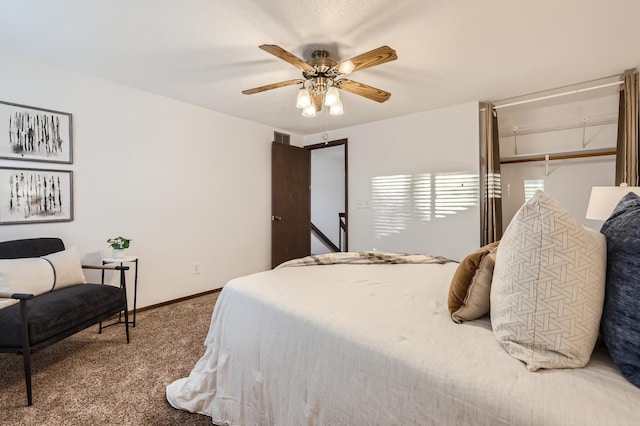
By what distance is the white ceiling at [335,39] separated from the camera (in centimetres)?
181

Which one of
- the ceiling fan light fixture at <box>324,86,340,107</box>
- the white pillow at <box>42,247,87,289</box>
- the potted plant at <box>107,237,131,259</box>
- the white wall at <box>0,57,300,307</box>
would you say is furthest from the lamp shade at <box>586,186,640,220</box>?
the white pillow at <box>42,247,87,289</box>

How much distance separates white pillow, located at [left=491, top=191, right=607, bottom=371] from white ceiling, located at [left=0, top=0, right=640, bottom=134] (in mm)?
1558

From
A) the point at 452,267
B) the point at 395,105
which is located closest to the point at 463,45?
the point at 395,105

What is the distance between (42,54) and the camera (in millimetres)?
2422

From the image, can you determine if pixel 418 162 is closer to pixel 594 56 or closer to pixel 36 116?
pixel 594 56

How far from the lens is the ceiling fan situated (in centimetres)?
194

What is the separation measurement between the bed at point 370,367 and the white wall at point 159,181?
1.98m

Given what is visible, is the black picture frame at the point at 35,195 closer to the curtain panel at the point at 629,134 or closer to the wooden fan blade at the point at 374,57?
the wooden fan blade at the point at 374,57

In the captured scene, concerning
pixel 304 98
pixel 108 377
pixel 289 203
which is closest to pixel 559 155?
pixel 304 98

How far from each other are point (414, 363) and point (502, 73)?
9.36 ft

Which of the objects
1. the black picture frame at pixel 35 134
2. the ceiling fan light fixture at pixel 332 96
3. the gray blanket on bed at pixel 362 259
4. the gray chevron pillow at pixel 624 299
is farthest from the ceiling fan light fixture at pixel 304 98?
the black picture frame at pixel 35 134

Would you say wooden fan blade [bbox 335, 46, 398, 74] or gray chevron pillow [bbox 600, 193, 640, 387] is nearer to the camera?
gray chevron pillow [bbox 600, 193, 640, 387]

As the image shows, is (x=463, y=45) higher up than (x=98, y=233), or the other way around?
(x=463, y=45)

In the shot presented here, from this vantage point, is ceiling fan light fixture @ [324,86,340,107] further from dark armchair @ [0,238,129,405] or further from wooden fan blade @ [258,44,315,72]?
dark armchair @ [0,238,129,405]
